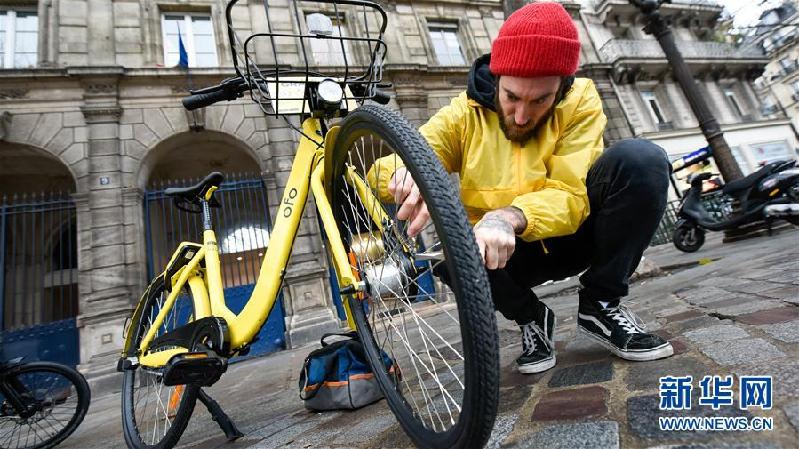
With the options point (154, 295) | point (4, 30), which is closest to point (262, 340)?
point (154, 295)

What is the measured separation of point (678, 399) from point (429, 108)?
341 inches

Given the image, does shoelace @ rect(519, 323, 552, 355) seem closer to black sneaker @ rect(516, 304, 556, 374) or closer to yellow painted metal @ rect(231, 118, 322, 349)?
black sneaker @ rect(516, 304, 556, 374)

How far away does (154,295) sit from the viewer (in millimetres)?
2027

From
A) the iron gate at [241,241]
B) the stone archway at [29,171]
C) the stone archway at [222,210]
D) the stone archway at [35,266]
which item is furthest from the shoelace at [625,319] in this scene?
the stone archway at [29,171]

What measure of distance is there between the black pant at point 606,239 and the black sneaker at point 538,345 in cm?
4

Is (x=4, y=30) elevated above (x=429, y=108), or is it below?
above

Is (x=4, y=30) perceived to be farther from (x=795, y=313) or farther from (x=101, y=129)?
(x=795, y=313)

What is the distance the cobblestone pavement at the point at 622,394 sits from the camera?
795mm

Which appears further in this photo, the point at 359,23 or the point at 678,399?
the point at 359,23

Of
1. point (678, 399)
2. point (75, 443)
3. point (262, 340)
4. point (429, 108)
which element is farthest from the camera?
point (429, 108)

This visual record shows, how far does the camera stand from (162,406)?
1.74 meters

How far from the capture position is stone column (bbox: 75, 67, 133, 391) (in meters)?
5.26

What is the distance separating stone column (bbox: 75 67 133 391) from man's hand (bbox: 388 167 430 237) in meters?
5.89

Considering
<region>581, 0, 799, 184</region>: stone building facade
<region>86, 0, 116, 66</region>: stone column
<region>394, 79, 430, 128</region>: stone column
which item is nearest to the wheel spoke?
<region>394, 79, 430, 128</region>: stone column
